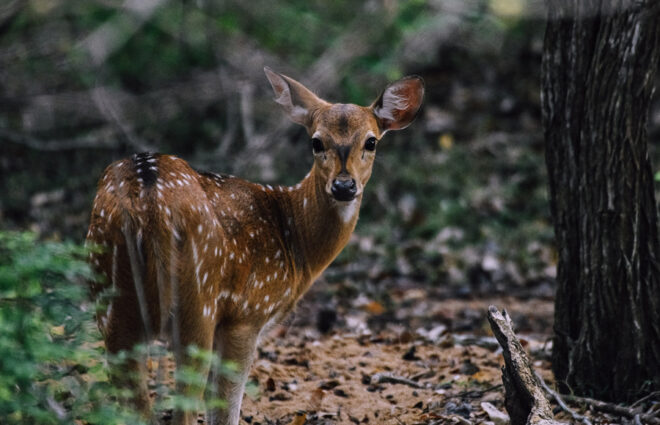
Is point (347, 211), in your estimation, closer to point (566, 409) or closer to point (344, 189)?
point (344, 189)

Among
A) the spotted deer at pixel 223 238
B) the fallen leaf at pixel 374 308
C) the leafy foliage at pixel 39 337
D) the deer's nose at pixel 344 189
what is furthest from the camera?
the fallen leaf at pixel 374 308

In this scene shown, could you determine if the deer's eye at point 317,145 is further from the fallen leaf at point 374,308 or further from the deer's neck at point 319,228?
the fallen leaf at point 374,308

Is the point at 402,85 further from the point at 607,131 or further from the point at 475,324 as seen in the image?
the point at 475,324

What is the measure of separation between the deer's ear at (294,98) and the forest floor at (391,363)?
5.43 ft

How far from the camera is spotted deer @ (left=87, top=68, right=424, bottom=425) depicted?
388cm

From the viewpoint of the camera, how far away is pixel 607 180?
177 inches

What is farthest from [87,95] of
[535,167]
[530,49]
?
[530,49]

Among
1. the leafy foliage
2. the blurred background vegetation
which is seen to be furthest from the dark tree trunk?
the leafy foliage

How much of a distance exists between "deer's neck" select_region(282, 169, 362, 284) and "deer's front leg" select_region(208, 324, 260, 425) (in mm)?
696

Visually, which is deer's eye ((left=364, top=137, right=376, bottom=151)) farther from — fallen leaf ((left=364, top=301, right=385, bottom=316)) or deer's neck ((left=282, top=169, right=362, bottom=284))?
fallen leaf ((left=364, top=301, right=385, bottom=316))

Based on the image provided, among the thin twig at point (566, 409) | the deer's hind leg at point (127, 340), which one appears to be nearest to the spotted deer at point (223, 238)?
the deer's hind leg at point (127, 340)

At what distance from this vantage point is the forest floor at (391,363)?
4906 mm

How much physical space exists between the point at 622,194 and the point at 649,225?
234 millimetres

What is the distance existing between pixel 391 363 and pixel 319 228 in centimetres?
123
